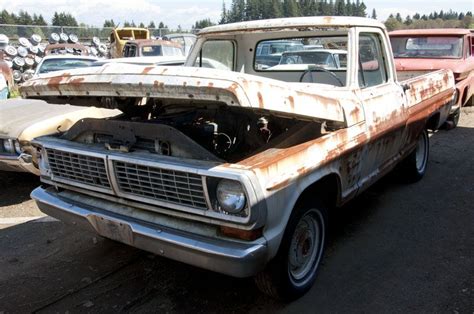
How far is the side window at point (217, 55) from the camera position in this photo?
189 inches

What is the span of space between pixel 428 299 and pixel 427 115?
259 centimetres

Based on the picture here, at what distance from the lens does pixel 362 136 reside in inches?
140

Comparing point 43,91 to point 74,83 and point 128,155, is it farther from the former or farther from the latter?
point 128,155

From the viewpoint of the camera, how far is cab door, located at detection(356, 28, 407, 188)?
3787 millimetres

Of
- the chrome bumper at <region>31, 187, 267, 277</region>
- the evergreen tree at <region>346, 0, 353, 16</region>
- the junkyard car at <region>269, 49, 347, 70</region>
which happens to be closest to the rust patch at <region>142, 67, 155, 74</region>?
the chrome bumper at <region>31, 187, 267, 277</region>

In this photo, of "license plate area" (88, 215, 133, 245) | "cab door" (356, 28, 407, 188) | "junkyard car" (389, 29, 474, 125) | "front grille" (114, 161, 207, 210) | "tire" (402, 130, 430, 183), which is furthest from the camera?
"junkyard car" (389, 29, 474, 125)

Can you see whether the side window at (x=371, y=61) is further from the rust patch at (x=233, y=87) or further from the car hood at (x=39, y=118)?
the car hood at (x=39, y=118)

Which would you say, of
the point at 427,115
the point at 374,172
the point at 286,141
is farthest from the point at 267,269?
the point at 427,115

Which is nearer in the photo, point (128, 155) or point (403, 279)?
point (128, 155)

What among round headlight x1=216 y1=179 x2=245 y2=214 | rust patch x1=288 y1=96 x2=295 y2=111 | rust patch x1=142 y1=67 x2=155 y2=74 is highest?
rust patch x1=142 y1=67 x2=155 y2=74

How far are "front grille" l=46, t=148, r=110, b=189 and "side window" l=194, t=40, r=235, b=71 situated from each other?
2.01m

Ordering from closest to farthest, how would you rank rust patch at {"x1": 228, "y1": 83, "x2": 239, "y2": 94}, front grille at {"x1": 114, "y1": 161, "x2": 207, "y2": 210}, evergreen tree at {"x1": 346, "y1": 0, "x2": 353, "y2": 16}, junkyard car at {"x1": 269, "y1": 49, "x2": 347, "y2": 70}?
rust patch at {"x1": 228, "y1": 83, "x2": 239, "y2": 94} < front grille at {"x1": 114, "y1": 161, "x2": 207, "y2": 210} < junkyard car at {"x1": 269, "y1": 49, "x2": 347, "y2": 70} < evergreen tree at {"x1": 346, "y1": 0, "x2": 353, "y2": 16}

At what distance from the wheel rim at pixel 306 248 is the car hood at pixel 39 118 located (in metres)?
2.77

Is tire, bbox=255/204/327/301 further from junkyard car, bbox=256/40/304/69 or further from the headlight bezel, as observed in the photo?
junkyard car, bbox=256/40/304/69
